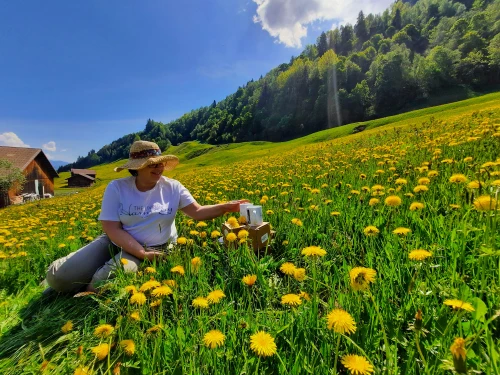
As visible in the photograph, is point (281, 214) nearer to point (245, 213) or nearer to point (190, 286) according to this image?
point (245, 213)

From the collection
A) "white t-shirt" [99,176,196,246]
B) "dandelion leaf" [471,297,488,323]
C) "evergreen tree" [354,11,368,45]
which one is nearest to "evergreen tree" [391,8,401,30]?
"evergreen tree" [354,11,368,45]

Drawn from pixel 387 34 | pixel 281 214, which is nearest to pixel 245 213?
pixel 281 214

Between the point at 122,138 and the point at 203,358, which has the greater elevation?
the point at 122,138

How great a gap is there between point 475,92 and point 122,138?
160326 mm

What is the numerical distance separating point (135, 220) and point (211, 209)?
854 mm

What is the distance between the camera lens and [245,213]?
9.53 ft

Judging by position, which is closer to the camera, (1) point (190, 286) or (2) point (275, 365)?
(2) point (275, 365)

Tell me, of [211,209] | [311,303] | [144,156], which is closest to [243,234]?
[311,303]

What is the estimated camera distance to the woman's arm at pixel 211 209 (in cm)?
340

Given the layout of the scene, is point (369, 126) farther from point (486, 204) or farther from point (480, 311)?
point (480, 311)

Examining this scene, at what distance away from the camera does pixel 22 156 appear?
3853 cm

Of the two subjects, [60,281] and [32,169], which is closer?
[60,281]

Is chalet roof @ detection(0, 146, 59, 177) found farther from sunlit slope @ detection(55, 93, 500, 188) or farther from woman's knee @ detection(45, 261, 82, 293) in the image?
woman's knee @ detection(45, 261, 82, 293)

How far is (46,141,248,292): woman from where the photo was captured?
9.66 ft
